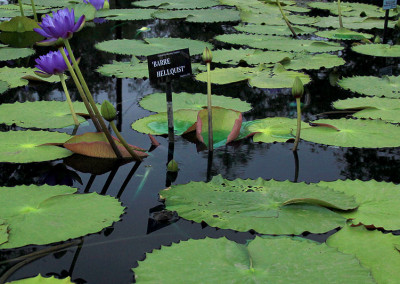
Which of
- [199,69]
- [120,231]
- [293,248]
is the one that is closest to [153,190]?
[120,231]

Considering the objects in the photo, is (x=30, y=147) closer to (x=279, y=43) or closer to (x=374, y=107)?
(x=374, y=107)

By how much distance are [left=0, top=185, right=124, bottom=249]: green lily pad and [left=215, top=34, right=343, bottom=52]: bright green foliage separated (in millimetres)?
2338

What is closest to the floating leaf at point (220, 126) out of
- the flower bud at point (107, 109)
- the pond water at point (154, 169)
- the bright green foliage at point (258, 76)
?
the pond water at point (154, 169)

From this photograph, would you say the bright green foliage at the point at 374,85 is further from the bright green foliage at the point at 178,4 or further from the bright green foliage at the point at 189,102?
the bright green foliage at the point at 178,4

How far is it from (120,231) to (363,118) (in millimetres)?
1387

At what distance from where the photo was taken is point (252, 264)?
1.06 m

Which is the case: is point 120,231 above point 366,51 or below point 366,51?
below

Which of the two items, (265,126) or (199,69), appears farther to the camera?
(199,69)

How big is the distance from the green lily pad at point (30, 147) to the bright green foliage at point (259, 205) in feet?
1.71

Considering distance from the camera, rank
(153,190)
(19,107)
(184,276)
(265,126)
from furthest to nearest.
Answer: (19,107)
(265,126)
(153,190)
(184,276)

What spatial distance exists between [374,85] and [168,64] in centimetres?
133

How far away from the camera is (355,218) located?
1.34 meters

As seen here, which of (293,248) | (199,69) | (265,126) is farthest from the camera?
(199,69)

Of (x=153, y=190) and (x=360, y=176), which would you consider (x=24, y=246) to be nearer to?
(x=153, y=190)
